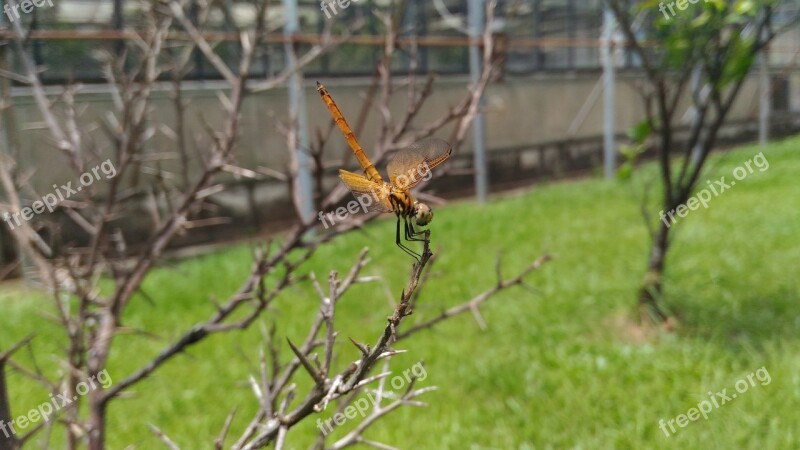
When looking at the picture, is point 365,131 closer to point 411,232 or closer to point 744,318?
point 744,318

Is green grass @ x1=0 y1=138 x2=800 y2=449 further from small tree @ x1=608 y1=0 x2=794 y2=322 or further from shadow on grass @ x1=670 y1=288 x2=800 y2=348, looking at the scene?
small tree @ x1=608 y1=0 x2=794 y2=322

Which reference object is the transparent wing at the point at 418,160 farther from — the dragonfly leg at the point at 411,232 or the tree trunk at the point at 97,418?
the tree trunk at the point at 97,418

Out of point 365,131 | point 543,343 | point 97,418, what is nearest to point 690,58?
point 543,343

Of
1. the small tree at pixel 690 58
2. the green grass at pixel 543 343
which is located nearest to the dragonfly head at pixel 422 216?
the green grass at pixel 543 343

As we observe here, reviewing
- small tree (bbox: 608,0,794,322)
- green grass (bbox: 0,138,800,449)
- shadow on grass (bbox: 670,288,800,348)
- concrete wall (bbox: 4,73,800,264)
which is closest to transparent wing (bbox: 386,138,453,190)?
green grass (bbox: 0,138,800,449)

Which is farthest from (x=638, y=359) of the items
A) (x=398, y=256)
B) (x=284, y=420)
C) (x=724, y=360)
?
(x=284, y=420)

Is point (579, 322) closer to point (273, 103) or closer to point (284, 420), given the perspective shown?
point (284, 420)
